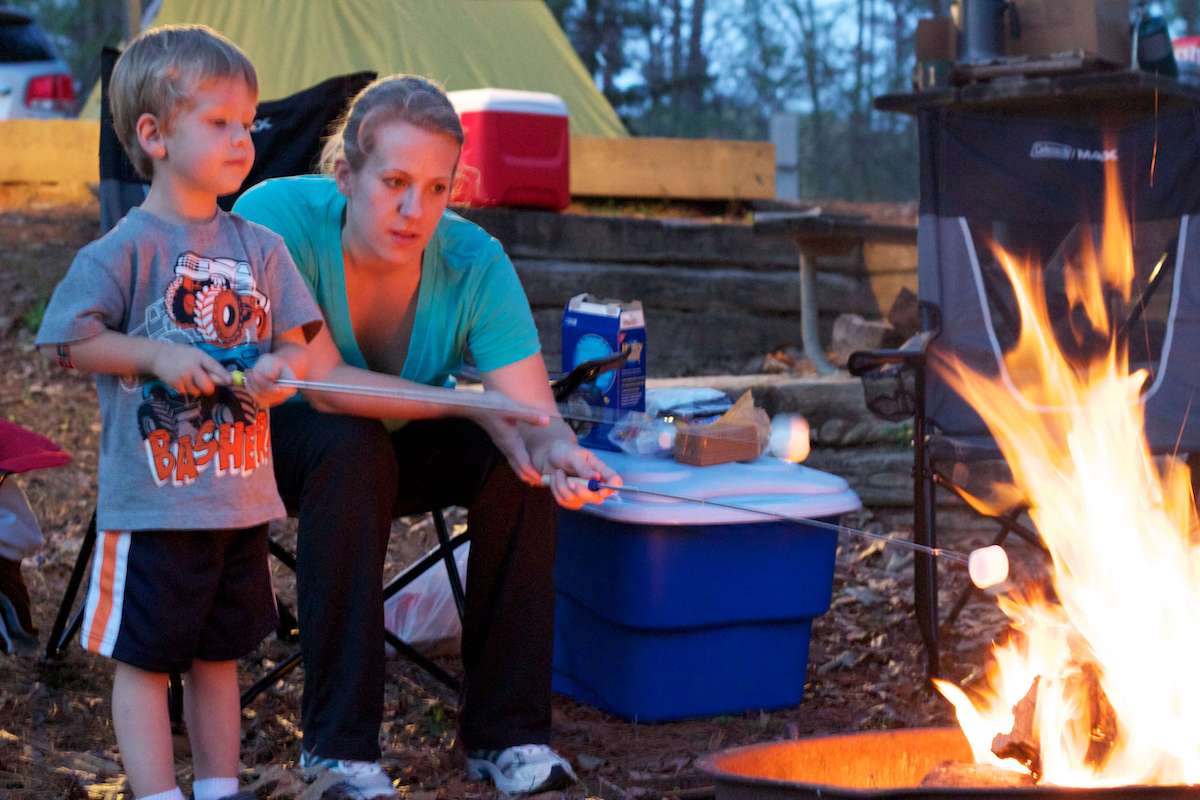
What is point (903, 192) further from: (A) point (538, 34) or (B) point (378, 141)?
(B) point (378, 141)

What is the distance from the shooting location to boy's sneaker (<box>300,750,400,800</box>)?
6.92 feet

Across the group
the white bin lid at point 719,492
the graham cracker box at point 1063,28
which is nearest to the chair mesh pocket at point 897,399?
the white bin lid at point 719,492

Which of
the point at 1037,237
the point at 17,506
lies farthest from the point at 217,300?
the point at 1037,237

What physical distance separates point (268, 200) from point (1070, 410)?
167 cm

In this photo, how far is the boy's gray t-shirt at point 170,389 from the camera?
1.88 m

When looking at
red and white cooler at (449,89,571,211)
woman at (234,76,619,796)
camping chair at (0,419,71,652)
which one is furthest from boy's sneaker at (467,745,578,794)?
red and white cooler at (449,89,571,211)

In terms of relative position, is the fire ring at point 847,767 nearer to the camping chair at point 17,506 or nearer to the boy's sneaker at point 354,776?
the boy's sneaker at point 354,776

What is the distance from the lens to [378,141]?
2.19 m

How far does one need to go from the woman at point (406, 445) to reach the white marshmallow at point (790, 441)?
19.6 inches

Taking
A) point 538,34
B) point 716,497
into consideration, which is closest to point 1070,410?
point 716,497

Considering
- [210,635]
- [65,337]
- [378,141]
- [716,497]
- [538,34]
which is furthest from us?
[538,34]

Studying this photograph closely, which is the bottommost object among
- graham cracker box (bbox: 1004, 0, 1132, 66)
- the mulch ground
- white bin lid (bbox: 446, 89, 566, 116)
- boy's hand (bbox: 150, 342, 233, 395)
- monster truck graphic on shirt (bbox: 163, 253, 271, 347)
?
the mulch ground

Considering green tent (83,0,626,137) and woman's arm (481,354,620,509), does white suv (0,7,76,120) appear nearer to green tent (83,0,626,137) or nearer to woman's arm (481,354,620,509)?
green tent (83,0,626,137)

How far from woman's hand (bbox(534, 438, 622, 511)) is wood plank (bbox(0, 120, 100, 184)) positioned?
4.90 m
